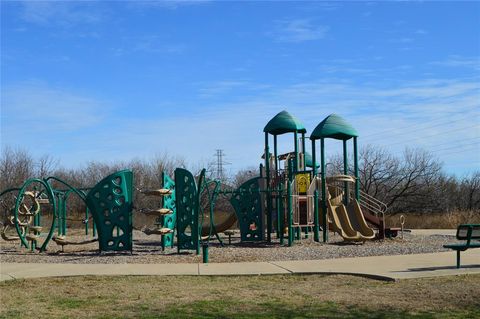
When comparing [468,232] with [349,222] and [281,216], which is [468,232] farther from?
[281,216]

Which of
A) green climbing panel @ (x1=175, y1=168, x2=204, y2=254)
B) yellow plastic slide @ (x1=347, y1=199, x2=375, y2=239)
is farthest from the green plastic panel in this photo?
yellow plastic slide @ (x1=347, y1=199, x2=375, y2=239)

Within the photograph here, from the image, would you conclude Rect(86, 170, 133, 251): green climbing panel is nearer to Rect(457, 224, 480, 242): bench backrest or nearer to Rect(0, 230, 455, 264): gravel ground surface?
Rect(0, 230, 455, 264): gravel ground surface

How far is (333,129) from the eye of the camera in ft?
76.7

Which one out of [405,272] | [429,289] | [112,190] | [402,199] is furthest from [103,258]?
[402,199]

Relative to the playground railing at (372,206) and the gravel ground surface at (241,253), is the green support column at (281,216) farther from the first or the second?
the playground railing at (372,206)

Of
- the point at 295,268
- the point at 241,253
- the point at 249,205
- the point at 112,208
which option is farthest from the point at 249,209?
the point at 295,268

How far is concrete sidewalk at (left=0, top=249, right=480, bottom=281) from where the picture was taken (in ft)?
40.4

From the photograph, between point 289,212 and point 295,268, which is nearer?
point 295,268

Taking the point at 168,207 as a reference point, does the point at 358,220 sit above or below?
below

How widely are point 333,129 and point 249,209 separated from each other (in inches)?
175

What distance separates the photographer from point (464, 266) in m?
13.1

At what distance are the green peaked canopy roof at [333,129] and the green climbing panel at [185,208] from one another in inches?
281

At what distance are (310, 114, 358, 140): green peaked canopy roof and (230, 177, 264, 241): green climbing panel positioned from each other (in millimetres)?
3180

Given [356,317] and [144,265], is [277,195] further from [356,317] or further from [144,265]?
[356,317]
